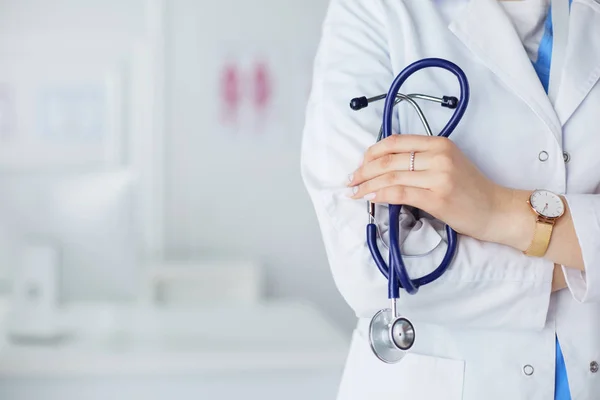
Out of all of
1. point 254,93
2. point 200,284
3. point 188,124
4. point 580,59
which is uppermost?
point 580,59

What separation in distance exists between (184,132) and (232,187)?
1.18 ft

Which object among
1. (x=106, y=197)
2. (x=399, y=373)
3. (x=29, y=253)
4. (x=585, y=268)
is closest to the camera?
(x=585, y=268)

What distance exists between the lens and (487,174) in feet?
3.46

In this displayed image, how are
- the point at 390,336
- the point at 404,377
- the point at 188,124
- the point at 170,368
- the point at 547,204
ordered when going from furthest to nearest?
1. the point at 188,124
2. the point at 170,368
3. the point at 404,377
4. the point at 547,204
5. the point at 390,336

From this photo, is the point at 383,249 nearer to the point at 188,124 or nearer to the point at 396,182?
the point at 396,182

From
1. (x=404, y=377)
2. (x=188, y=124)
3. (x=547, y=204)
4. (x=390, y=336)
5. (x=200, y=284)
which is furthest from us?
(x=188, y=124)

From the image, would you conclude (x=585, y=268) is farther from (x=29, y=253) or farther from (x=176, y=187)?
(x=176, y=187)

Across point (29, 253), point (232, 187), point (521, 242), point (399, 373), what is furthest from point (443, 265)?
point (232, 187)

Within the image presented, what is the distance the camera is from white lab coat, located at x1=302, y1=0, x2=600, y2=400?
1.00 m

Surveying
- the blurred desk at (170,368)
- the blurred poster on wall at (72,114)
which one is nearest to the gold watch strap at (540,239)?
the blurred desk at (170,368)

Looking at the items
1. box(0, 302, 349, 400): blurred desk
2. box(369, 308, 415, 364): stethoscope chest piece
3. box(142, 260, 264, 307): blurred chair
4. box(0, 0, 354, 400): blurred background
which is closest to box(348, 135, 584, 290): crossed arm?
box(369, 308, 415, 364): stethoscope chest piece

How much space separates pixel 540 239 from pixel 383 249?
0.67 ft

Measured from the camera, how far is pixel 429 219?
106cm

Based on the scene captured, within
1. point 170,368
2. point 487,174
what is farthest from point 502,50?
point 170,368
